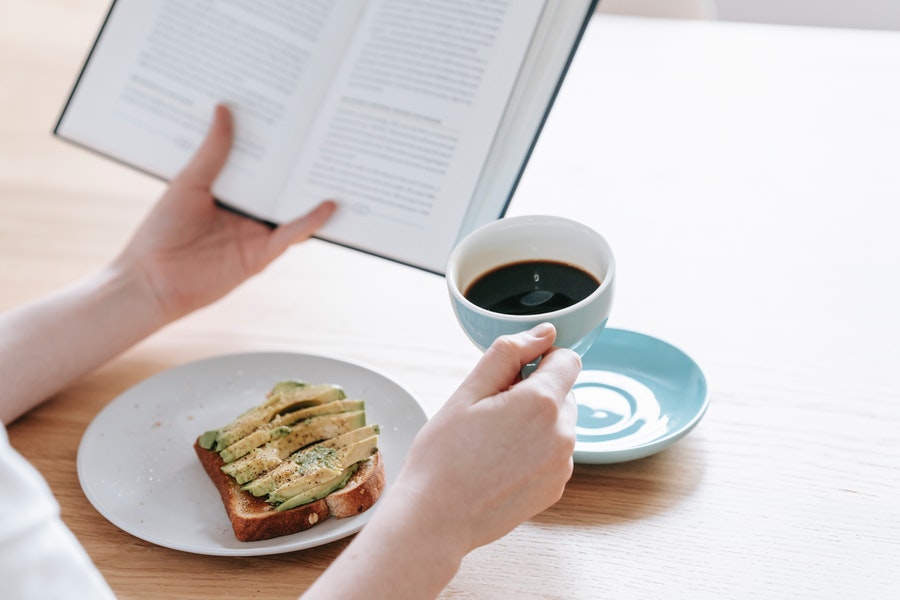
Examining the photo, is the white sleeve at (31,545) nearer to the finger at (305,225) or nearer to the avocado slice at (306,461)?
the avocado slice at (306,461)

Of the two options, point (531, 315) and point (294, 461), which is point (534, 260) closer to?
point (531, 315)

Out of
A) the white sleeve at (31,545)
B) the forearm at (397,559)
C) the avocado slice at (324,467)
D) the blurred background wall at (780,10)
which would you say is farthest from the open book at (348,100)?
the blurred background wall at (780,10)

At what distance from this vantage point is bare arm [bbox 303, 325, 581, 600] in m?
0.69

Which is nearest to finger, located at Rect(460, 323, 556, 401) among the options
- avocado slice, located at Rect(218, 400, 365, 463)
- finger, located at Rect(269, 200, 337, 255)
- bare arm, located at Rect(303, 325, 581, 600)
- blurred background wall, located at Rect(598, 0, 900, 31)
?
bare arm, located at Rect(303, 325, 581, 600)

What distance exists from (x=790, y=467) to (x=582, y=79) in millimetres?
1071

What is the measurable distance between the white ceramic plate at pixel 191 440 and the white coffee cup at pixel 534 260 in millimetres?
176

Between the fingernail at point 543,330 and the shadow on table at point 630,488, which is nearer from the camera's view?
the fingernail at point 543,330

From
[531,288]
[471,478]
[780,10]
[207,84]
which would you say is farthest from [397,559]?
[780,10]

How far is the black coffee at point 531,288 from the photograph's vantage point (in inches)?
32.7

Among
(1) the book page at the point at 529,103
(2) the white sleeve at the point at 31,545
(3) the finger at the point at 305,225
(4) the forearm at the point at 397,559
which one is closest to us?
(2) the white sleeve at the point at 31,545

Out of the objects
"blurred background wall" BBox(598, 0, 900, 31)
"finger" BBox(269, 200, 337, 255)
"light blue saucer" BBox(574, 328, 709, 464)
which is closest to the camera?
"light blue saucer" BBox(574, 328, 709, 464)

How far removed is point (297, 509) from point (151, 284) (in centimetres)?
47

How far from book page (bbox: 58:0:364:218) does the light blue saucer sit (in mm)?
466

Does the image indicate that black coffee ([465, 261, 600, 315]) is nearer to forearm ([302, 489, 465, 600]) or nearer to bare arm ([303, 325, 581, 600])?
bare arm ([303, 325, 581, 600])
